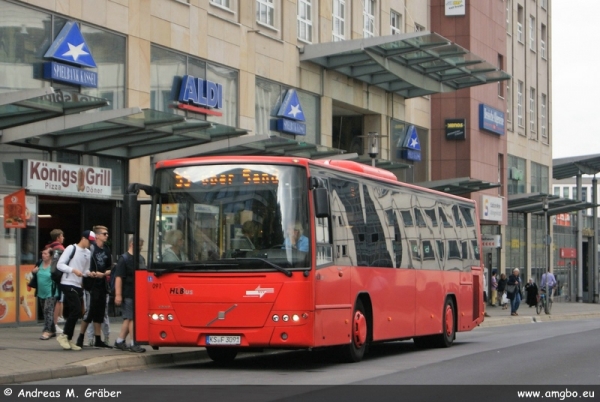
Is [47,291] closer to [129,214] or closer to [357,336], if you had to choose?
[129,214]

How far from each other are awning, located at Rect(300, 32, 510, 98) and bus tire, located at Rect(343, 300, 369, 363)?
746 inches

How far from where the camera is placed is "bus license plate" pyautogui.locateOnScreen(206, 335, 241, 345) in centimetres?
1557

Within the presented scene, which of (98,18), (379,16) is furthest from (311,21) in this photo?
(98,18)

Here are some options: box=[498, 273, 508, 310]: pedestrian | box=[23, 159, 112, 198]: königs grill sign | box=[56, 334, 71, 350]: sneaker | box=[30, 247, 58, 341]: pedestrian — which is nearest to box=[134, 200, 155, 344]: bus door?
box=[56, 334, 71, 350]: sneaker

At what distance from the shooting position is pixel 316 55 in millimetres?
36781

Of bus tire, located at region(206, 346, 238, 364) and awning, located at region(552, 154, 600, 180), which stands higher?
awning, located at region(552, 154, 600, 180)

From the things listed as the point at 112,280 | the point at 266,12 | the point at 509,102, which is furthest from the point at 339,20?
the point at 112,280

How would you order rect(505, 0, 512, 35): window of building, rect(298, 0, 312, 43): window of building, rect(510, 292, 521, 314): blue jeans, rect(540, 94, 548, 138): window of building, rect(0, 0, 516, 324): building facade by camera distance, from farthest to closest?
rect(540, 94, 548, 138): window of building
rect(505, 0, 512, 35): window of building
rect(510, 292, 521, 314): blue jeans
rect(298, 0, 312, 43): window of building
rect(0, 0, 516, 324): building facade

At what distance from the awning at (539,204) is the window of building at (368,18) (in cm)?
1440

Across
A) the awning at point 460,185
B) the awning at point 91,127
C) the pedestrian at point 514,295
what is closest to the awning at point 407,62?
the awning at point 460,185

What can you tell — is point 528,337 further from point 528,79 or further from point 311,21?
point 528,79

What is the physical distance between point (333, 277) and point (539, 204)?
1763 inches

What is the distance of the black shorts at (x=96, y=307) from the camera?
1747cm

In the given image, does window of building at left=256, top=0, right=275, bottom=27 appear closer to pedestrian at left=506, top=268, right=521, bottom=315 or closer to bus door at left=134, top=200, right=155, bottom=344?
pedestrian at left=506, top=268, right=521, bottom=315
